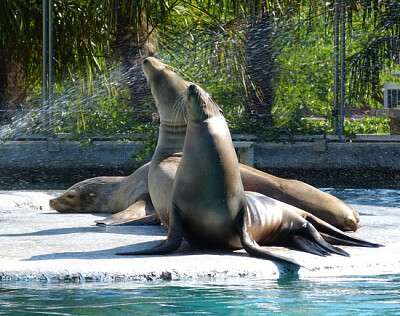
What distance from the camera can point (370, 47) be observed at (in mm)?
16344

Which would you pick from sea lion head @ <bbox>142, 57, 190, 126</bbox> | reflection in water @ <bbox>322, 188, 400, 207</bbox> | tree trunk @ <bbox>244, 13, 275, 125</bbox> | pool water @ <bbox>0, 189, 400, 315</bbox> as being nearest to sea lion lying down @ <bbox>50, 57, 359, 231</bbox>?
sea lion head @ <bbox>142, 57, 190, 126</bbox>

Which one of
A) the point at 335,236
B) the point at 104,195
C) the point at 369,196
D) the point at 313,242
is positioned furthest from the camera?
the point at 369,196

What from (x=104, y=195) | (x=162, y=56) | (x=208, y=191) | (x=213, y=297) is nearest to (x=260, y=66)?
(x=162, y=56)

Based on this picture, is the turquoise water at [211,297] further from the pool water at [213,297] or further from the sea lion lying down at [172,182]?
the sea lion lying down at [172,182]

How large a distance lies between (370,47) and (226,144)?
438 inches

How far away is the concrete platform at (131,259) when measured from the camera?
16.0 feet

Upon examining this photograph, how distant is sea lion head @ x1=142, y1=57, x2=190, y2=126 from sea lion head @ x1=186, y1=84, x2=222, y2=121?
5.58 feet

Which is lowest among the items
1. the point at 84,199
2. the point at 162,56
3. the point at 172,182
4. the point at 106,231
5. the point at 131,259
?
the point at 84,199

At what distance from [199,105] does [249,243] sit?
97cm

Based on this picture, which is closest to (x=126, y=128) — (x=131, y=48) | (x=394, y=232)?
(x=131, y=48)

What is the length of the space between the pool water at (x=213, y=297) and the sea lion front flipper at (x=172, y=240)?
2.24 ft

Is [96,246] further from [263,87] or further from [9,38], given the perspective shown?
[9,38]

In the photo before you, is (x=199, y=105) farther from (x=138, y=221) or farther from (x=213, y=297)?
(x=138, y=221)

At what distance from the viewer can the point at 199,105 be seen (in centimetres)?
574
